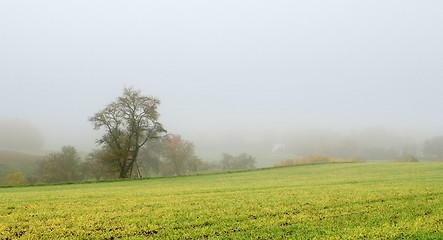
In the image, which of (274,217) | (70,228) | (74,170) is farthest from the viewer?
(74,170)

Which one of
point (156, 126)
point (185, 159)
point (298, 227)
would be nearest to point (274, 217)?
point (298, 227)

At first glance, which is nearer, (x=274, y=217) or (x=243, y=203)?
(x=274, y=217)

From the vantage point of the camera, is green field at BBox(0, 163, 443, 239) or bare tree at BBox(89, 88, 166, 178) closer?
green field at BBox(0, 163, 443, 239)

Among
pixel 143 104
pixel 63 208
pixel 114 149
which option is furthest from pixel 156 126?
pixel 63 208

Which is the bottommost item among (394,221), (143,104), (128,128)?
(394,221)

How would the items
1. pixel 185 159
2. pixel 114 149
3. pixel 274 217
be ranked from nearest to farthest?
pixel 274 217, pixel 114 149, pixel 185 159

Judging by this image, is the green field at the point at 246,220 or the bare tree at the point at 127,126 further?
the bare tree at the point at 127,126

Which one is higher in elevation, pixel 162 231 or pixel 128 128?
pixel 128 128

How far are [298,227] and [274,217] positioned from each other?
1.34 metres

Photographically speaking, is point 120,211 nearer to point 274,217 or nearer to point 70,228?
point 70,228

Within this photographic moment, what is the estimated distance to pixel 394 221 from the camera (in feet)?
30.1

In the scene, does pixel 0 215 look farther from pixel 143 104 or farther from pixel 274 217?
pixel 143 104

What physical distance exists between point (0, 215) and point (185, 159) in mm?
78738

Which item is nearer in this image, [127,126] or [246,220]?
[246,220]
